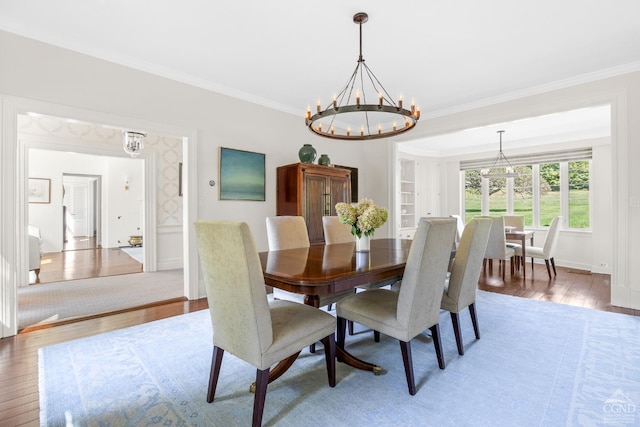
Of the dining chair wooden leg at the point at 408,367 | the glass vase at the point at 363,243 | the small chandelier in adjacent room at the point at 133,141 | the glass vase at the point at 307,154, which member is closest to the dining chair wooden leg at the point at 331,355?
the dining chair wooden leg at the point at 408,367

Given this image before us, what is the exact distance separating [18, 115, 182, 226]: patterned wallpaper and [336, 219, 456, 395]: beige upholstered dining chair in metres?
4.51

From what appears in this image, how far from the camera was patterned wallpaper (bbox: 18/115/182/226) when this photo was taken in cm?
447

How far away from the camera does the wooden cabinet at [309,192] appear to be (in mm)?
4008

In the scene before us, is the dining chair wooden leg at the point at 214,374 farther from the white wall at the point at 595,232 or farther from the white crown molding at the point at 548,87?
the white wall at the point at 595,232

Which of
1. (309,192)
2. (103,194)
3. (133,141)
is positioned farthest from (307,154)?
(103,194)

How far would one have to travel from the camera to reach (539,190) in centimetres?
599

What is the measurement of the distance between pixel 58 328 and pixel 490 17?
4464mm

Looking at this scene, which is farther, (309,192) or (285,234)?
(309,192)

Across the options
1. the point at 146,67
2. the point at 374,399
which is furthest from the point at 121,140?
the point at 374,399

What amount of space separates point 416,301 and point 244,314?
931 mm

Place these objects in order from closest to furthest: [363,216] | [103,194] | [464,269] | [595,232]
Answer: [464,269], [363,216], [595,232], [103,194]

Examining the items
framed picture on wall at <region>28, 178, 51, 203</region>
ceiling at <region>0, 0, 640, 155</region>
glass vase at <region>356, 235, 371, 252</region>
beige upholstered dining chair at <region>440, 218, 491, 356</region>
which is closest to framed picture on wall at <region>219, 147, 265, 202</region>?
ceiling at <region>0, 0, 640, 155</region>

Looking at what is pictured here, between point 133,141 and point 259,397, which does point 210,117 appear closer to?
point 133,141

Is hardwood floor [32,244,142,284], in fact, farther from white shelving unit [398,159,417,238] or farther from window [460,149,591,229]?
window [460,149,591,229]
